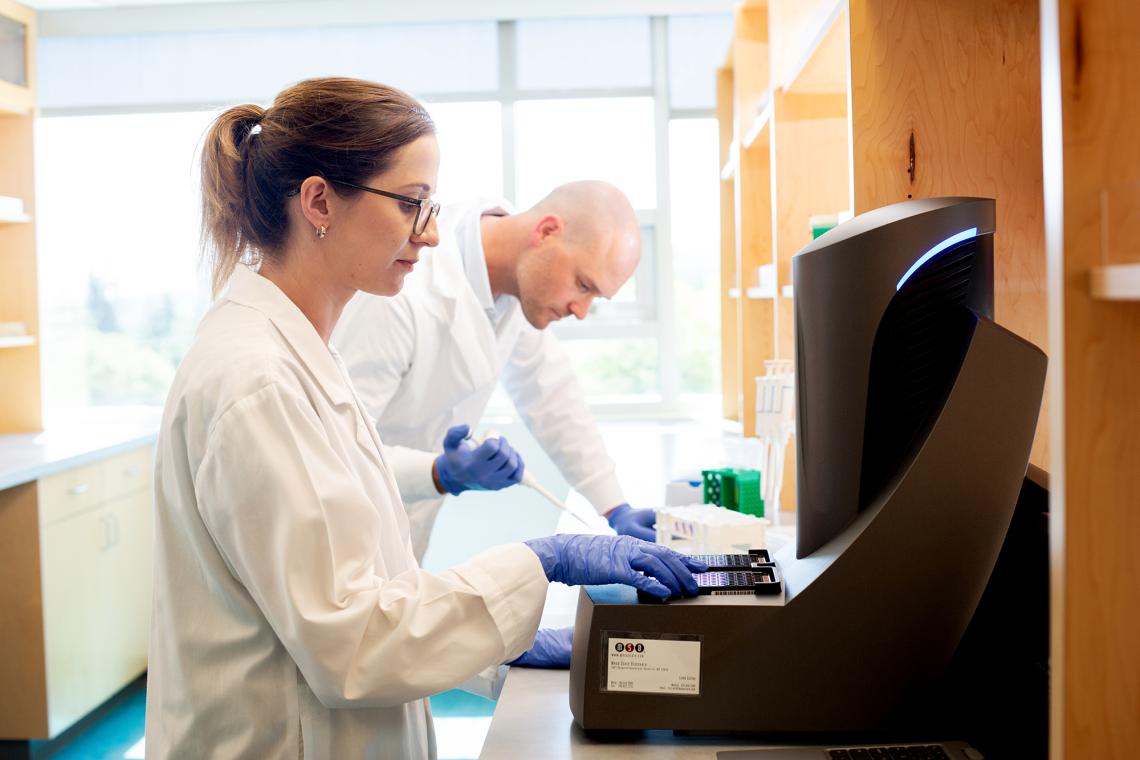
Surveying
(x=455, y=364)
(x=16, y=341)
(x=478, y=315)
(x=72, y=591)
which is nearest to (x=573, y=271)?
(x=478, y=315)

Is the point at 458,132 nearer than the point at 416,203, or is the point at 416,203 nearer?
the point at 416,203

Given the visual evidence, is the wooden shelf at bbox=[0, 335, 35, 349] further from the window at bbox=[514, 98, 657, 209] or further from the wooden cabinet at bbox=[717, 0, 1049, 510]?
the wooden cabinet at bbox=[717, 0, 1049, 510]

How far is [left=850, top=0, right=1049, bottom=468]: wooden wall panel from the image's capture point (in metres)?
1.24

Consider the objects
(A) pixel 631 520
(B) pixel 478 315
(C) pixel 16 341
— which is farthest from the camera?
(C) pixel 16 341

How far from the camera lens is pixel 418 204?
1.21 metres

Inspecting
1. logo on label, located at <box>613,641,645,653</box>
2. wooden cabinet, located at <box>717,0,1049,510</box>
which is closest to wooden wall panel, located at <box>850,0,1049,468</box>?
wooden cabinet, located at <box>717,0,1049,510</box>

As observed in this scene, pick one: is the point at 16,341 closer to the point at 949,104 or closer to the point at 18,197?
the point at 18,197

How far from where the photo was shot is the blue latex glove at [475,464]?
1.88 meters

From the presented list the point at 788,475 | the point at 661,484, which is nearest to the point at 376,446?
the point at 788,475

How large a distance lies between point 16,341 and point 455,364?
6.91 feet

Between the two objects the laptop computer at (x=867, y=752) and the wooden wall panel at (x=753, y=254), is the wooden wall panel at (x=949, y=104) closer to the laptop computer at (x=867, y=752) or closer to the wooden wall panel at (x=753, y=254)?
the laptop computer at (x=867, y=752)

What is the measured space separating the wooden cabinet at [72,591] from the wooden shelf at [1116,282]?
105 inches

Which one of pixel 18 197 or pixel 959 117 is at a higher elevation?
pixel 18 197

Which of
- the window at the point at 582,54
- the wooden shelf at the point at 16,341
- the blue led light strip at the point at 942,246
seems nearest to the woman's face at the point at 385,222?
the blue led light strip at the point at 942,246
